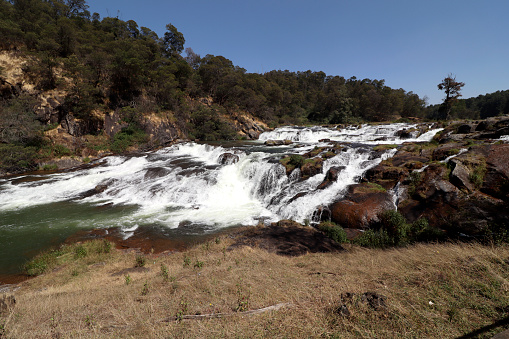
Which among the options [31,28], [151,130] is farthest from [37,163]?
[31,28]

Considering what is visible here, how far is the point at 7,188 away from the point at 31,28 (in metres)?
23.7

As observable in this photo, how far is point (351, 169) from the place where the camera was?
12023 mm

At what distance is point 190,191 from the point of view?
13.3m

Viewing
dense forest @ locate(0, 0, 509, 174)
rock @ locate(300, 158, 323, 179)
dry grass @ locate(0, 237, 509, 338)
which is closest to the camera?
dry grass @ locate(0, 237, 509, 338)

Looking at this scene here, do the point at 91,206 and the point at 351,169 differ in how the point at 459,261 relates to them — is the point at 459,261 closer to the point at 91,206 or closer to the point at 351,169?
the point at 351,169

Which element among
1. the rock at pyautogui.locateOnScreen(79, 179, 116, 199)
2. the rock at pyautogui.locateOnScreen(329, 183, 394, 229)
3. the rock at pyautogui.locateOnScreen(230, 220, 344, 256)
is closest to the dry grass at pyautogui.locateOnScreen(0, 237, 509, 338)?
the rock at pyautogui.locateOnScreen(230, 220, 344, 256)

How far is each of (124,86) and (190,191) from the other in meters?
24.0

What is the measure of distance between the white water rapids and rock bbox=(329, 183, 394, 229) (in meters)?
0.78

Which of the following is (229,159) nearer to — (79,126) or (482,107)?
(79,126)

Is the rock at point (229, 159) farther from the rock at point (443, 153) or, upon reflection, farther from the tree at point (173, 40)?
the tree at point (173, 40)

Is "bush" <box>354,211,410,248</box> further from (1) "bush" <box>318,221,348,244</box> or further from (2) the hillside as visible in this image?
(2) the hillside

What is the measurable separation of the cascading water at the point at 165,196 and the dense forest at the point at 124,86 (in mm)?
7259

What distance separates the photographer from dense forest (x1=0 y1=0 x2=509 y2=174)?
68.5 feet

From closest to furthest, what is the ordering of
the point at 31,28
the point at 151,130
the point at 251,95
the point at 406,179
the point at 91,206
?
the point at 406,179
the point at 91,206
the point at 31,28
the point at 151,130
the point at 251,95
